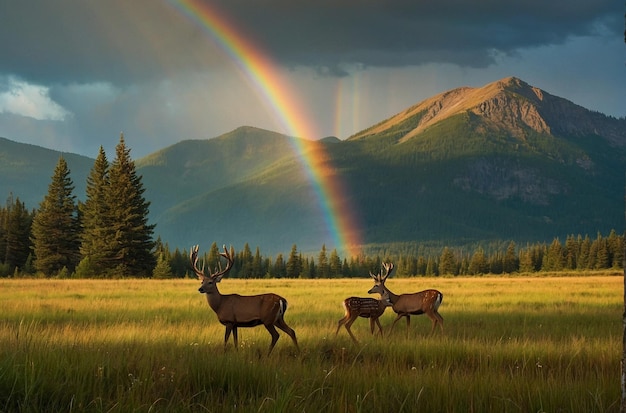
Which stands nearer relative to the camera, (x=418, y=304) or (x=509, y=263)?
(x=418, y=304)

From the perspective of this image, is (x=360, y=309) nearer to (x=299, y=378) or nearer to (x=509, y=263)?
(x=299, y=378)

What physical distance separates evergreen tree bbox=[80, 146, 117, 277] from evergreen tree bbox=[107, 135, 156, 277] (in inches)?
16.8

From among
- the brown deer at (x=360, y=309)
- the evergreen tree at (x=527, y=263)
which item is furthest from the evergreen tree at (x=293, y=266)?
the brown deer at (x=360, y=309)

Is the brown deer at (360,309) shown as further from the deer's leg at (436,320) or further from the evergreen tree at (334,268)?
the evergreen tree at (334,268)

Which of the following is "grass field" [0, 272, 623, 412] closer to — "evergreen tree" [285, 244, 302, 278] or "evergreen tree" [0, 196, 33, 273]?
"evergreen tree" [0, 196, 33, 273]

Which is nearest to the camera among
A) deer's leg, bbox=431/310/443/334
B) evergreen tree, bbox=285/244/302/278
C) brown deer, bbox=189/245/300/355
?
brown deer, bbox=189/245/300/355

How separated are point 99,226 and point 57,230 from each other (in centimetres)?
531

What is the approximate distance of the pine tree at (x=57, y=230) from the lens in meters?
59.5

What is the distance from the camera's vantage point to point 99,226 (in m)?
58.1

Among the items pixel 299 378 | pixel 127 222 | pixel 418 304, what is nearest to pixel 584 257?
pixel 127 222

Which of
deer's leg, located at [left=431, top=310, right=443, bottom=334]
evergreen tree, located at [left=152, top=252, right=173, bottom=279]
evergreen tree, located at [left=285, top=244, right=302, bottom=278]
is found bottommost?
deer's leg, located at [left=431, top=310, right=443, bottom=334]

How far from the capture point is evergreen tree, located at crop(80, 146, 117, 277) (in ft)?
186

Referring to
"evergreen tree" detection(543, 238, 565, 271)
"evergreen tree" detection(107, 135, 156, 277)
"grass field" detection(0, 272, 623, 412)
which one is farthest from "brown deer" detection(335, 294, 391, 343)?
"evergreen tree" detection(543, 238, 565, 271)

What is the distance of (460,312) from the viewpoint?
72.8ft
